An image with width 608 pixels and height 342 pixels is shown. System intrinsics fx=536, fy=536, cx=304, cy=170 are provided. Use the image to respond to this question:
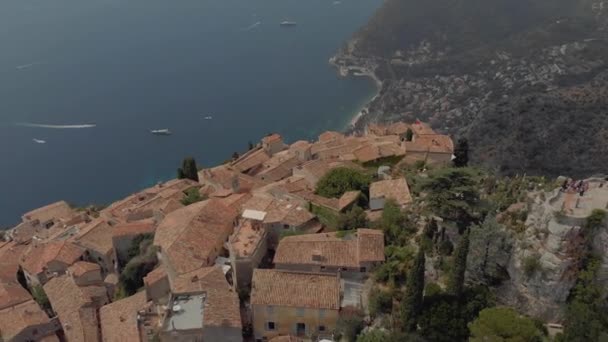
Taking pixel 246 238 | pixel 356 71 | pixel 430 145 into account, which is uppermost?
pixel 246 238

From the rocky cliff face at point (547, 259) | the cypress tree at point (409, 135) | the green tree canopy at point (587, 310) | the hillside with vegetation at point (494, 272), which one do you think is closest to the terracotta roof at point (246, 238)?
the hillside with vegetation at point (494, 272)

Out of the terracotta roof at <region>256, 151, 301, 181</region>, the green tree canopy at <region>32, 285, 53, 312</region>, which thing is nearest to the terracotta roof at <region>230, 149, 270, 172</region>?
the terracotta roof at <region>256, 151, 301, 181</region>

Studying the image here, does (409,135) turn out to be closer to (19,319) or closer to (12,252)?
(19,319)

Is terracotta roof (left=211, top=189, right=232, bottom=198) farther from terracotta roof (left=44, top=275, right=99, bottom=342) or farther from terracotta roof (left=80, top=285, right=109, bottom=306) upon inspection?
terracotta roof (left=44, top=275, right=99, bottom=342)

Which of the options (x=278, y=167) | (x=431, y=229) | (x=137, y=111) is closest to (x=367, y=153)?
(x=278, y=167)

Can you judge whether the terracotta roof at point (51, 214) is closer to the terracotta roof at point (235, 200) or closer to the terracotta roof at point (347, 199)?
the terracotta roof at point (235, 200)

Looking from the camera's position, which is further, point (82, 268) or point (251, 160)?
point (251, 160)

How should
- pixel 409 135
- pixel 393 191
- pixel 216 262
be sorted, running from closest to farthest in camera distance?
1. pixel 216 262
2. pixel 393 191
3. pixel 409 135

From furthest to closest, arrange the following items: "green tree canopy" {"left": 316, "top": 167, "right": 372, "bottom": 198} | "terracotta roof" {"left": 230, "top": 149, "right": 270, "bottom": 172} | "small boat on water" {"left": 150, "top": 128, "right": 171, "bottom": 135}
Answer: "small boat on water" {"left": 150, "top": 128, "right": 171, "bottom": 135} < "terracotta roof" {"left": 230, "top": 149, "right": 270, "bottom": 172} < "green tree canopy" {"left": 316, "top": 167, "right": 372, "bottom": 198}
